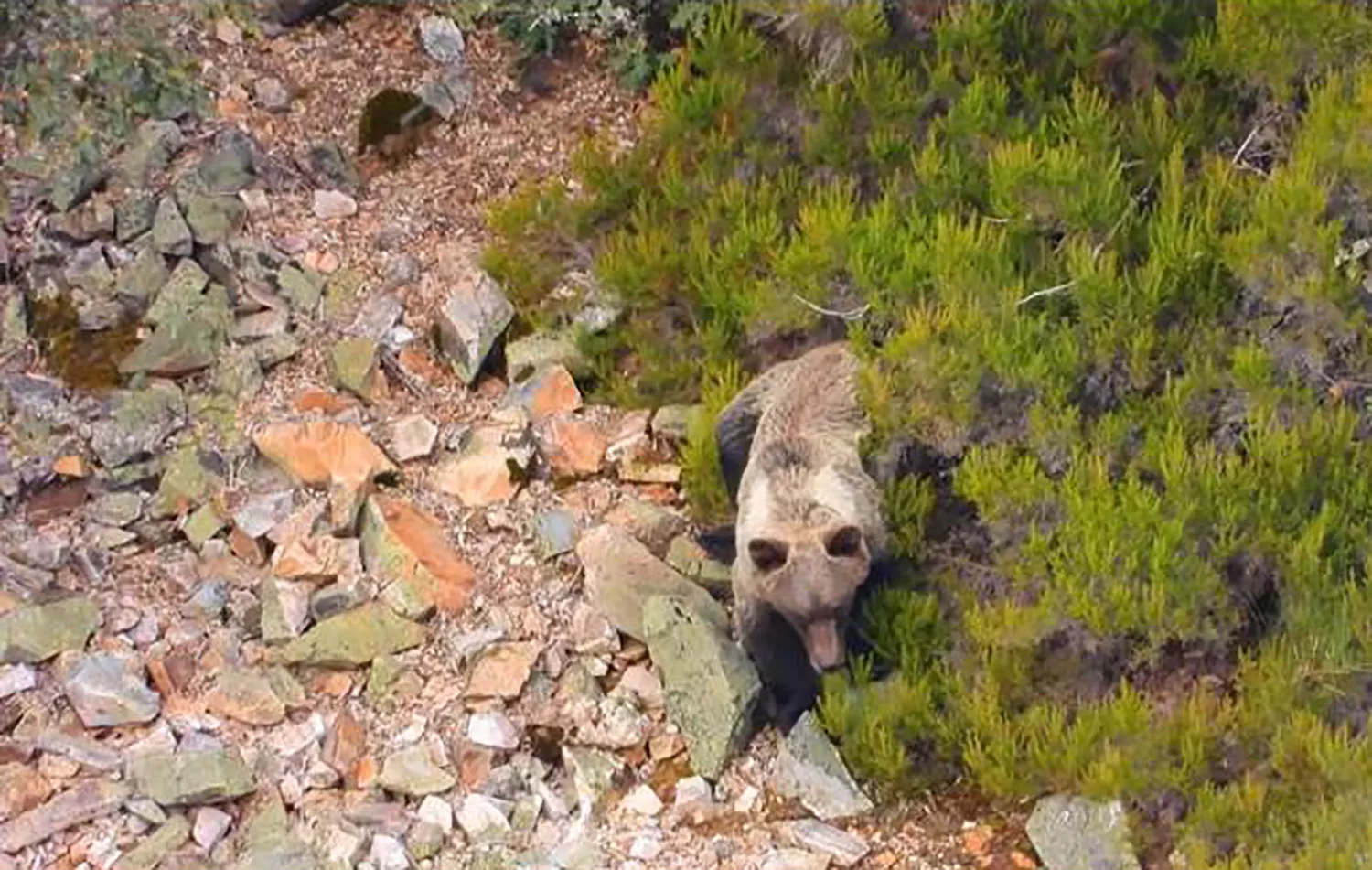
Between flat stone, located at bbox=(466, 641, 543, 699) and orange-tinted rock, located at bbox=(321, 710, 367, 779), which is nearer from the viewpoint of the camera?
orange-tinted rock, located at bbox=(321, 710, 367, 779)

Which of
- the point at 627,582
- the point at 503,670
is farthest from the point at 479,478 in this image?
the point at 503,670

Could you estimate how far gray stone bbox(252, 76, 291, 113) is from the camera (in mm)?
8500

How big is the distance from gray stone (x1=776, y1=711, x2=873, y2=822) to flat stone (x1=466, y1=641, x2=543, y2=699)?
0.87 meters

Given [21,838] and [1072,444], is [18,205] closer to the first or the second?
[21,838]

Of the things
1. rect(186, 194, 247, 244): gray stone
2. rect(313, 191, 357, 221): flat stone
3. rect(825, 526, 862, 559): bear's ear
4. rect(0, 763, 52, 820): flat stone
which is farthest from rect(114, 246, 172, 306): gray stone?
rect(825, 526, 862, 559): bear's ear

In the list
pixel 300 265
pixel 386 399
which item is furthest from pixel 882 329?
pixel 300 265

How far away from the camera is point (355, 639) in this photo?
6.59m

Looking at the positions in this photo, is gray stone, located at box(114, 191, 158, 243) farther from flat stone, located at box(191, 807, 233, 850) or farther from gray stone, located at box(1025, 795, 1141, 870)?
gray stone, located at box(1025, 795, 1141, 870)

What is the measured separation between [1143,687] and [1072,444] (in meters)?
0.79

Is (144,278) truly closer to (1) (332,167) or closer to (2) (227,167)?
(2) (227,167)

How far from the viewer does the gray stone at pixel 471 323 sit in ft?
25.0

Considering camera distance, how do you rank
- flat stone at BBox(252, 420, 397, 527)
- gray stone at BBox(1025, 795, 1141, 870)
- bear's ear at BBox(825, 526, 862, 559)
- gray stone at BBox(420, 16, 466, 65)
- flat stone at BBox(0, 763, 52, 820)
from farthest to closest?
gray stone at BBox(420, 16, 466, 65) < flat stone at BBox(252, 420, 397, 527) < bear's ear at BBox(825, 526, 862, 559) < flat stone at BBox(0, 763, 52, 820) < gray stone at BBox(1025, 795, 1141, 870)

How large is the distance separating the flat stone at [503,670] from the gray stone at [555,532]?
1.40ft

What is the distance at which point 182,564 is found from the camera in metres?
6.90
